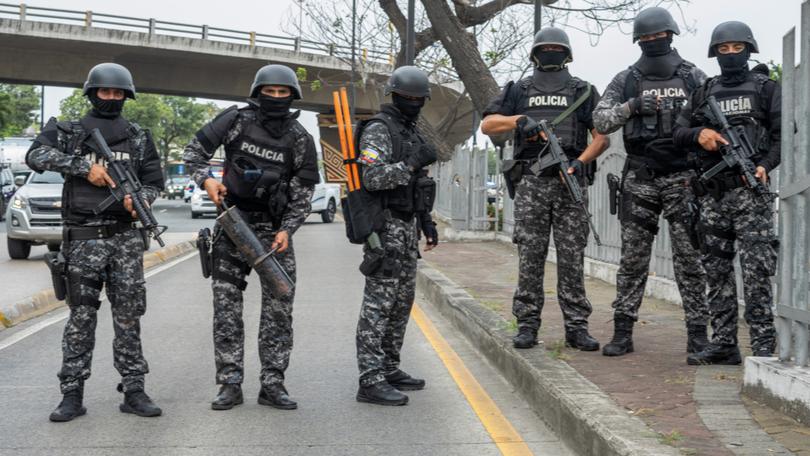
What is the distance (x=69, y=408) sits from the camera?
19.6ft

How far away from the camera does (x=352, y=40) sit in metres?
33.7

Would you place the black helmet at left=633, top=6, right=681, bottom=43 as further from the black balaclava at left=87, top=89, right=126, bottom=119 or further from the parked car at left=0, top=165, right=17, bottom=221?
the parked car at left=0, top=165, right=17, bottom=221

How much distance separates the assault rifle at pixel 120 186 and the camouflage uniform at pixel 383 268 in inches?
50.7

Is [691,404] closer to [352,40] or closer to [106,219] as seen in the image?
[106,219]

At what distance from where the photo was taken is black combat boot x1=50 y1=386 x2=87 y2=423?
19.4 feet

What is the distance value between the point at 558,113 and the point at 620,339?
156 cm

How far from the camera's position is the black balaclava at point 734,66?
628cm

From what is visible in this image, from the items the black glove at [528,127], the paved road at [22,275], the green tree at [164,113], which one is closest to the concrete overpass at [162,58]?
the paved road at [22,275]

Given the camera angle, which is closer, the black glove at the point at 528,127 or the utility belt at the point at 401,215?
the utility belt at the point at 401,215

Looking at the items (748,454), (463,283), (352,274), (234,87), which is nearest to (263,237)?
(748,454)

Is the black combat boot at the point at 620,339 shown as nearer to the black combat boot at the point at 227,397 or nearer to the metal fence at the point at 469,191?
the black combat boot at the point at 227,397

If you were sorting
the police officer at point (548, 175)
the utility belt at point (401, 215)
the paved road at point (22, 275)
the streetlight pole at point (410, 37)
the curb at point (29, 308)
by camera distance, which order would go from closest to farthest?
the utility belt at point (401, 215)
the police officer at point (548, 175)
the curb at point (29, 308)
the paved road at point (22, 275)
the streetlight pole at point (410, 37)

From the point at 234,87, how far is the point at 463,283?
34.9m

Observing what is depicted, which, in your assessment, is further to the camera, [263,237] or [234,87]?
[234,87]
